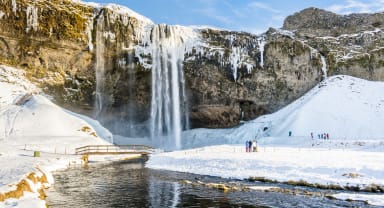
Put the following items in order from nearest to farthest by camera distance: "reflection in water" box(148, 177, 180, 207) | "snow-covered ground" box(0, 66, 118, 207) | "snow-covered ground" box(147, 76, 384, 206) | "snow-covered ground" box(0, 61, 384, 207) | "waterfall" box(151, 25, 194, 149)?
"reflection in water" box(148, 177, 180, 207)
"snow-covered ground" box(0, 61, 384, 207)
"snow-covered ground" box(147, 76, 384, 206)
"snow-covered ground" box(0, 66, 118, 207)
"waterfall" box(151, 25, 194, 149)

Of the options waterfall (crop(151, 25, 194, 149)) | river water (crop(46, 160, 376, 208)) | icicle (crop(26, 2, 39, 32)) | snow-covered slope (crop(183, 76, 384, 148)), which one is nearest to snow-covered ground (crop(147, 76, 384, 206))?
snow-covered slope (crop(183, 76, 384, 148))


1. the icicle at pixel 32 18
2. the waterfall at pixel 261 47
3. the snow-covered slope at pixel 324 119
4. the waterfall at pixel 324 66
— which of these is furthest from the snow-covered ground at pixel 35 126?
the waterfall at pixel 324 66

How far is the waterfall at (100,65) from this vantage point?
5562 centimetres

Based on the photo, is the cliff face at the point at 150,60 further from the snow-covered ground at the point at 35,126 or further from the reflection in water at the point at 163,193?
the reflection in water at the point at 163,193

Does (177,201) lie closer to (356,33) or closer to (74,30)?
(74,30)

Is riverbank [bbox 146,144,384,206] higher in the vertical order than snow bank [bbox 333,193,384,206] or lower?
higher

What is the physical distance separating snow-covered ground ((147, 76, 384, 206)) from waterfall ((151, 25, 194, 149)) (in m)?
4.42

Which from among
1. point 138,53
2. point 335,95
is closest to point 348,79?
point 335,95

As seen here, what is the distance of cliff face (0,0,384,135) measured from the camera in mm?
53062

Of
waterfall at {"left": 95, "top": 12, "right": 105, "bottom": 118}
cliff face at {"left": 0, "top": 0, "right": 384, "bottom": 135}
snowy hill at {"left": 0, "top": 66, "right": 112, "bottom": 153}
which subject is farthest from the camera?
waterfall at {"left": 95, "top": 12, "right": 105, "bottom": 118}

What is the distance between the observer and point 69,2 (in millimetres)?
54469

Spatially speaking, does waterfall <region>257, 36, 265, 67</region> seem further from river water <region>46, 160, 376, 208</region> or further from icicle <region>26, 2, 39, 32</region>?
river water <region>46, 160, 376, 208</region>

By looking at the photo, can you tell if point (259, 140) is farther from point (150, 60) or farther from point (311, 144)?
point (150, 60)

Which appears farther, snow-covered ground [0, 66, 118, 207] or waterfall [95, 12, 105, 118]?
waterfall [95, 12, 105, 118]
